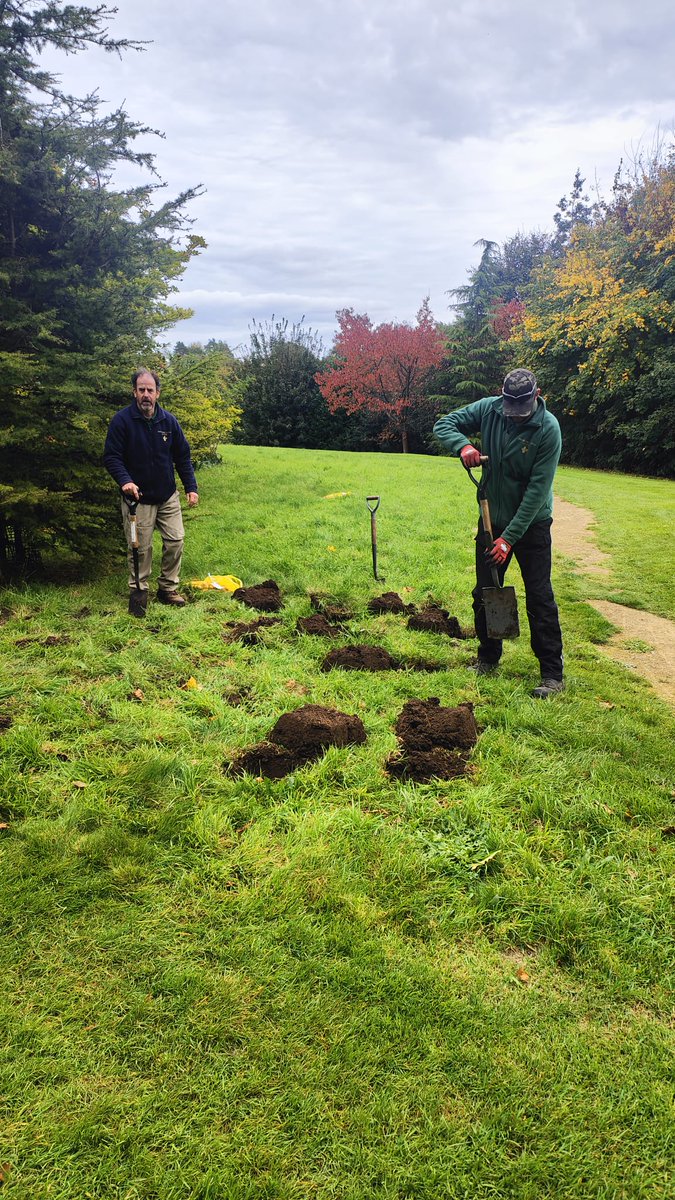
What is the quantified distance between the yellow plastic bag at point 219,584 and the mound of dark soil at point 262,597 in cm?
24

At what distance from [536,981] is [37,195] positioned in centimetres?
682

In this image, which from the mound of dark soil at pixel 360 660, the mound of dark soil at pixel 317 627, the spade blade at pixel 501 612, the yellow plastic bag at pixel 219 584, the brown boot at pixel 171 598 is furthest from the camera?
the yellow plastic bag at pixel 219 584

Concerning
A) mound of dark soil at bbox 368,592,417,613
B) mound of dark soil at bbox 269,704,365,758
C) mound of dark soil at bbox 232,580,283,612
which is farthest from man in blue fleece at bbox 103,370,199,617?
mound of dark soil at bbox 269,704,365,758

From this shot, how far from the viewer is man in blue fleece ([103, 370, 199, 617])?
17.5 ft

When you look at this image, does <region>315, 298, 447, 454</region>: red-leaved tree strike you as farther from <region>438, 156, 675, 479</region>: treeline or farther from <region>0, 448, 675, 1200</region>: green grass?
<region>0, 448, 675, 1200</region>: green grass

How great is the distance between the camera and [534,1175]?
1622 mm

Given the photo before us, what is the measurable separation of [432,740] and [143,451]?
3763 mm

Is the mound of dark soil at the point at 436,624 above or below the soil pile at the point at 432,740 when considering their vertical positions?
above

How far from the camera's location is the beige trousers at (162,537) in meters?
5.67

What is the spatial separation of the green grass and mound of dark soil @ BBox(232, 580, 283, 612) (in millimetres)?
1461

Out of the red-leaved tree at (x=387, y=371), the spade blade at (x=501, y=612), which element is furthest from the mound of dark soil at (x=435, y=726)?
the red-leaved tree at (x=387, y=371)

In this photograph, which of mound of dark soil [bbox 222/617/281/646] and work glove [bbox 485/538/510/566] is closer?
work glove [bbox 485/538/510/566]

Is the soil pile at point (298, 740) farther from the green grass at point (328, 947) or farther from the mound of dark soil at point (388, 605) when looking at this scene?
the mound of dark soil at point (388, 605)

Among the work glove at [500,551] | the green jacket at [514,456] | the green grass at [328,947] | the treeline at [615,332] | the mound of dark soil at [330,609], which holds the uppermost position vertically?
the treeline at [615,332]
